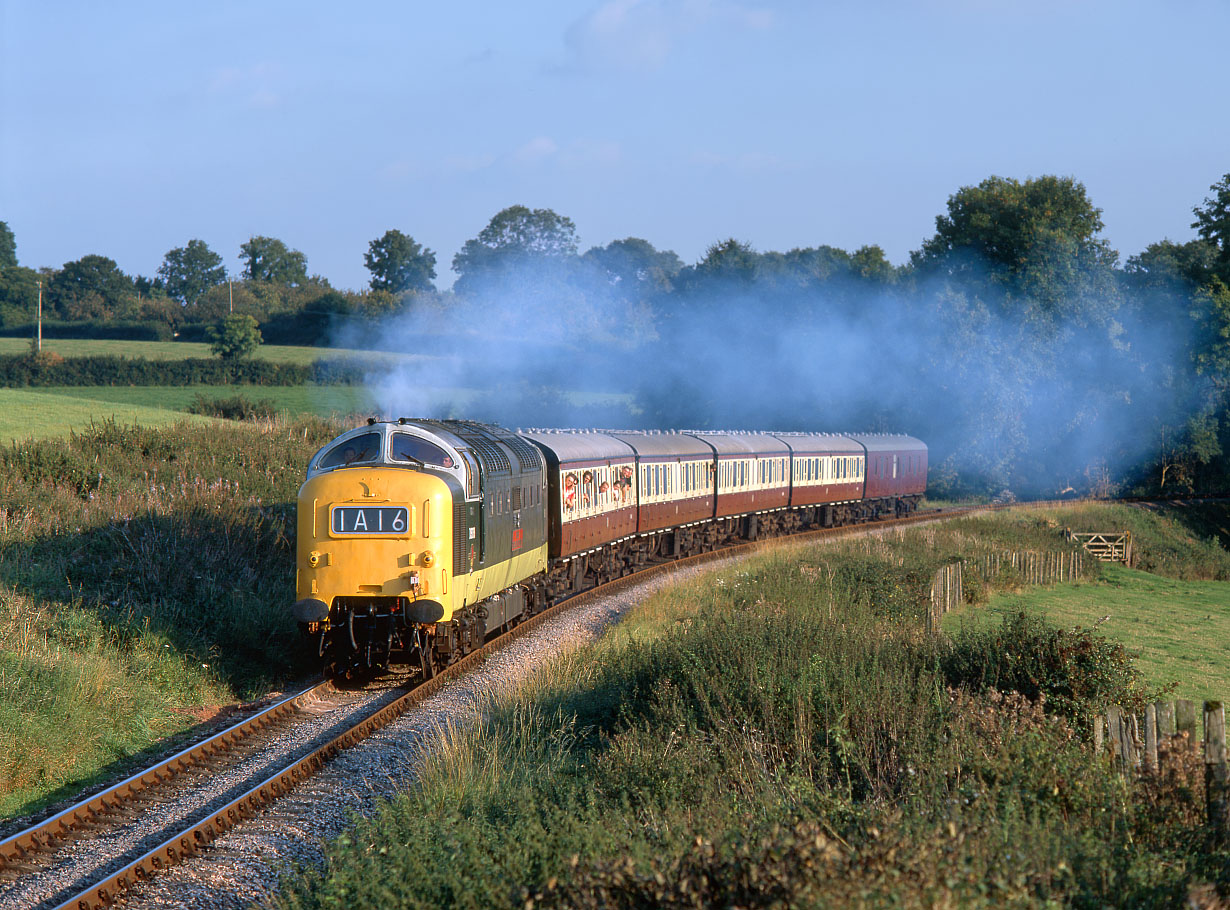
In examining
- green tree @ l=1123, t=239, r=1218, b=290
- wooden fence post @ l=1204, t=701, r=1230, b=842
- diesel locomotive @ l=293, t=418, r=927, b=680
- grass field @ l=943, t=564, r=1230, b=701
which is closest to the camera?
wooden fence post @ l=1204, t=701, r=1230, b=842

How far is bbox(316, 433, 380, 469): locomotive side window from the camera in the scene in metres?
14.0

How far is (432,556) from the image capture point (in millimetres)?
13266

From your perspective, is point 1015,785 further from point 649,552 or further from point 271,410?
point 271,410

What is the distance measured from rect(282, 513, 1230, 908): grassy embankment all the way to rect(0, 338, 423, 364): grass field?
144ft

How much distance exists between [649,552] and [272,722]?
16.9m

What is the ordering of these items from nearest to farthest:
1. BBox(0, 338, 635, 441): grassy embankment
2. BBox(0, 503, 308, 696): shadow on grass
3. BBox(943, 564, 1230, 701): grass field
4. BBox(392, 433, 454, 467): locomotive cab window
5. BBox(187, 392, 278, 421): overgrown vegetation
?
BBox(392, 433, 454, 467): locomotive cab window
BBox(0, 503, 308, 696): shadow on grass
BBox(943, 564, 1230, 701): grass field
BBox(0, 338, 635, 441): grassy embankment
BBox(187, 392, 278, 421): overgrown vegetation

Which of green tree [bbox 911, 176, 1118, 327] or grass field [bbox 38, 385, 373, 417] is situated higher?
green tree [bbox 911, 176, 1118, 327]

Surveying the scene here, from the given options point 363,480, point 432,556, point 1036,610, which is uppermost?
point 363,480

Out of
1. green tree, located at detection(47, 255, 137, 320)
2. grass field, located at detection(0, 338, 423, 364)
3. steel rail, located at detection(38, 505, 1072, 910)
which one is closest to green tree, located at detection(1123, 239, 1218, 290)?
grass field, located at detection(0, 338, 423, 364)

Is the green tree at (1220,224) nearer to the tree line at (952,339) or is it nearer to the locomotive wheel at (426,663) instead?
the tree line at (952,339)

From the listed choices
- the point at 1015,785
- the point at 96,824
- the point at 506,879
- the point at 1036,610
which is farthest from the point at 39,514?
the point at 1036,610

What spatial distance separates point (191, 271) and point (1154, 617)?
341ft

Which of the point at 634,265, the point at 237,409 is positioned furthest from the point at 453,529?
the point at 634,265

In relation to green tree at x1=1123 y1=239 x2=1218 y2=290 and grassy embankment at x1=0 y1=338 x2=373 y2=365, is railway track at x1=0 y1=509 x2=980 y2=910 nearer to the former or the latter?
grassy embankment at x1=0 y1=338 x2=373 y2=365
